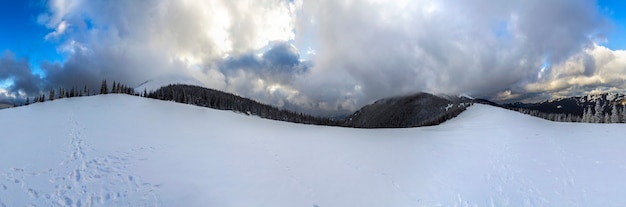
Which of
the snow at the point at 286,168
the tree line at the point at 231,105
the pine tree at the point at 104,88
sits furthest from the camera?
the tree line at the point at 231,105

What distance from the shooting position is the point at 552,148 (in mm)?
26094

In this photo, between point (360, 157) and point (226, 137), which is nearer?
point (360, 157)

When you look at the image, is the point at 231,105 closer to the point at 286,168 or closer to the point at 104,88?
the point at 104,88

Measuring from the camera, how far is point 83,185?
14523 millimetres

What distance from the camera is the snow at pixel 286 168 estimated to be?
49.6 ft

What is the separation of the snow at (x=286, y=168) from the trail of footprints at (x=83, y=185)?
0.05m

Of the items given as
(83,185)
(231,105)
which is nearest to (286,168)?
(83,185)

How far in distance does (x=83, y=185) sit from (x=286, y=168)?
11.5m

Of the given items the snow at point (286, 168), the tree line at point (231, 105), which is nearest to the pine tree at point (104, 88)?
the tree line at point (231, 105)

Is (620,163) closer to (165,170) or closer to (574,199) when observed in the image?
(574,199)

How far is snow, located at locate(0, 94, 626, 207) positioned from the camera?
15.1 metres

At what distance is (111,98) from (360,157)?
44947 millimetres

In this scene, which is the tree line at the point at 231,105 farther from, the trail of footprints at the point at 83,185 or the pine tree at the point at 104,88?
the trail of footprints at the point at 83,185

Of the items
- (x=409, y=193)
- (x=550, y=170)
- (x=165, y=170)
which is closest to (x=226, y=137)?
(x=165, y=170)
